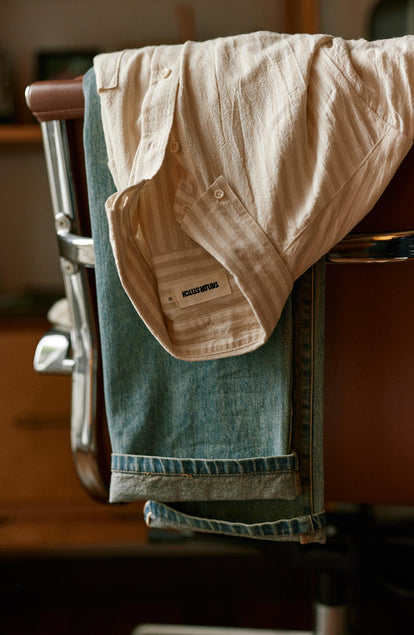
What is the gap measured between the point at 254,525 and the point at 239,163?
32cm

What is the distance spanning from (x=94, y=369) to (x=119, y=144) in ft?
0.76

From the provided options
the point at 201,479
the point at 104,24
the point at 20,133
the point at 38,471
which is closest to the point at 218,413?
the point at 201,479

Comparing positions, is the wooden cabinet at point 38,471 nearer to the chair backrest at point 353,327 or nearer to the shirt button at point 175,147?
the chair backrest at point 353,327

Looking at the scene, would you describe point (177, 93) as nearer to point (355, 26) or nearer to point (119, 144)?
point (119, 144)

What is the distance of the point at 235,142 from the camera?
1.56 ft

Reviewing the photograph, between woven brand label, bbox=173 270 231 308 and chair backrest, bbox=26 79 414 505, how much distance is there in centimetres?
9

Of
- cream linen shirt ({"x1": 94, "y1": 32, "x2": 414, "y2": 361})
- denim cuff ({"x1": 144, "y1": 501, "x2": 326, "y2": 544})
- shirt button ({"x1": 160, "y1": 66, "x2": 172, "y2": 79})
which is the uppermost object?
shirt button ({"x1": 160, "y1": 66, "x2": 172, "y2": 79})

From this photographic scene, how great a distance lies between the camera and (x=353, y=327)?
539 millimetres

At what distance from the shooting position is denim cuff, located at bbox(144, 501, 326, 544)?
530mm

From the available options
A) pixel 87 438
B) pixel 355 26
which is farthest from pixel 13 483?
pixel 355 26

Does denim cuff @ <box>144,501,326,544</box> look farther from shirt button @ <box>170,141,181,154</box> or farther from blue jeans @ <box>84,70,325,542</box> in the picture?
shirt button @ <box>170,141,181,154</box>

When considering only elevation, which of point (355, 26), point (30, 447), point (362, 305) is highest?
point (355, 26)

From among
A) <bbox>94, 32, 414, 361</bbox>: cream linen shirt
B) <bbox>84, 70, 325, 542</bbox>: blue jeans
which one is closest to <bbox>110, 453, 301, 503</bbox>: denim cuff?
<bbox>84, 70, 325, 542</bbox>: blue jeans

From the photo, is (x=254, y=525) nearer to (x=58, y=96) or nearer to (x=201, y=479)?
(x=201, y=479)
